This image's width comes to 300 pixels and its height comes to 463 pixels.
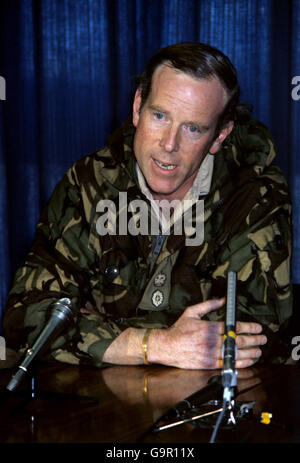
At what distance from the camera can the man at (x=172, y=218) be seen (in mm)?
1685

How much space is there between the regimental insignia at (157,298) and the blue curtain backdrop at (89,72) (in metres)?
1.15

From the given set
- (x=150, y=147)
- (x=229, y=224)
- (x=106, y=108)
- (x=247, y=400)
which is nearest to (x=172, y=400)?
(x=247, y=400)

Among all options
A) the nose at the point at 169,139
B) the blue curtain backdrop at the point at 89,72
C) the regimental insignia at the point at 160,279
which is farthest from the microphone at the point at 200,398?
the blue curtain backdrop at the point at 89,72

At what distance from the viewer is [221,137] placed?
1.98m

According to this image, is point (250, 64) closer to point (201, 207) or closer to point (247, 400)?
point (201, 207)

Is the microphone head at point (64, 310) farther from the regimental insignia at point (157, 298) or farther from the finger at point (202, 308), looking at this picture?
the regimental insignia at point (157, 298)

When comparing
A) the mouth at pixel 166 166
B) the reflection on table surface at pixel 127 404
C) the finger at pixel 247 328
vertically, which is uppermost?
the mouth at pixel 166 166

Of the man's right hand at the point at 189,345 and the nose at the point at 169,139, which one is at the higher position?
the nose at the point at 169,139

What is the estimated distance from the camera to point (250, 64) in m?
2.79

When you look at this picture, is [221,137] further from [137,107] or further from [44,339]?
[44,339]

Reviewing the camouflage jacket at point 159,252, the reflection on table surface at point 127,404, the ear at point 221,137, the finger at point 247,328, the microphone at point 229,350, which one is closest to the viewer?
the microphone at point 229,350

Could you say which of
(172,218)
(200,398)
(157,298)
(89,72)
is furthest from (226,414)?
(89,72)

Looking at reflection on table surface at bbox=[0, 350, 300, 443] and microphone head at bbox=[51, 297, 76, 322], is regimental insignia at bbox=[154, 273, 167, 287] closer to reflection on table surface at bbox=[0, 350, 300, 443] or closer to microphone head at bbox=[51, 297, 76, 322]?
Answer: reflection on table surface at bbox=[0, 350, 300, 443]

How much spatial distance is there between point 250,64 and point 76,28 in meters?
0.84
